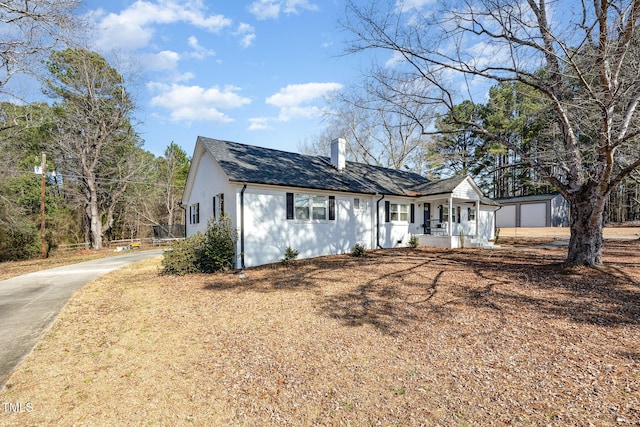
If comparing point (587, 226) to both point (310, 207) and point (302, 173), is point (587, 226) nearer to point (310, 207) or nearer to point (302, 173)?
point (310, 207)

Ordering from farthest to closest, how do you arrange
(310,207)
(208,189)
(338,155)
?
1. (338,155)
2. (208,189)
3. (310,207)

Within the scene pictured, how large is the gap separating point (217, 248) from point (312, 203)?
4442 millimetres

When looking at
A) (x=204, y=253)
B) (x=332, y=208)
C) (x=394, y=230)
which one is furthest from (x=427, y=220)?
(x=204, y=253)

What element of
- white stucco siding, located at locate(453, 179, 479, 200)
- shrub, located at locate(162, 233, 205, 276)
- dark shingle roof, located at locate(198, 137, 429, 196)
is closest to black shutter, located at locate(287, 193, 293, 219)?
dark shingle roof, located at locate(198, 137, 429, 196)

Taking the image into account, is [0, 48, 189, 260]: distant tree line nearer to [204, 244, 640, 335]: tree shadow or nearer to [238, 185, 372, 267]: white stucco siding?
[238, 185, 372, 267]: white stucco siding

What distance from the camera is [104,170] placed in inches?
907

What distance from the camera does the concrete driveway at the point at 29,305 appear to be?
446cm

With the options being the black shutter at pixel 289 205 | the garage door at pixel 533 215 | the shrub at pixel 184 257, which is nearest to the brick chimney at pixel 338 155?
the black shutter at pixel 289 205

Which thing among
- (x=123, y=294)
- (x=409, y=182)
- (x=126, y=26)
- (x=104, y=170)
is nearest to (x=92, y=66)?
(x=104, y=170)

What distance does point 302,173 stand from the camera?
13.6m

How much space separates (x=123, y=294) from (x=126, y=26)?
9.75 metres

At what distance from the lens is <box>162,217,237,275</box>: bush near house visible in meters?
10.1

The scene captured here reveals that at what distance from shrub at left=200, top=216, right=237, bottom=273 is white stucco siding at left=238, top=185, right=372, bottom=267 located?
654mm

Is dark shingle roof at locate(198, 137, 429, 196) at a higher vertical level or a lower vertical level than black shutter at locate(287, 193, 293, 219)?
higher
